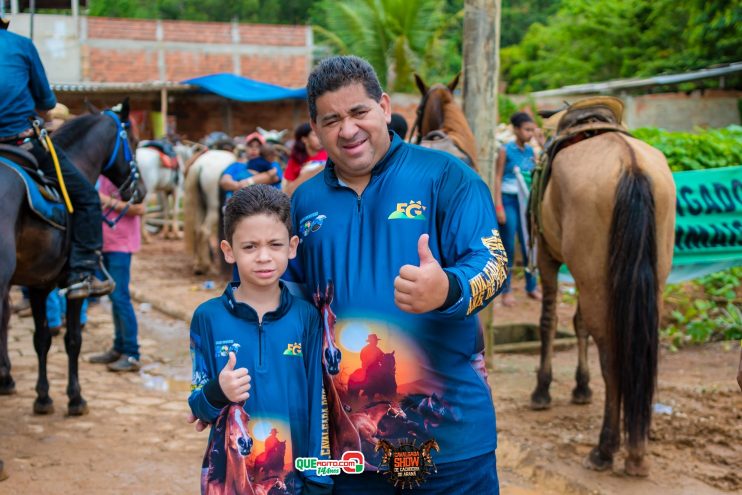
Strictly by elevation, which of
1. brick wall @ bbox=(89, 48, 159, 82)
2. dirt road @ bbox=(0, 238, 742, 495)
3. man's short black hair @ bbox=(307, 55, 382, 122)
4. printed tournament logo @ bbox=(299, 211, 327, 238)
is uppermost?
brick wall @ bbox=(89, 48, 159, 82)

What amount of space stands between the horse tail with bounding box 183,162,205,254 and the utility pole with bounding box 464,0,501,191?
6.62 meters

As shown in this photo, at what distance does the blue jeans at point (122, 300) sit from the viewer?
675cm

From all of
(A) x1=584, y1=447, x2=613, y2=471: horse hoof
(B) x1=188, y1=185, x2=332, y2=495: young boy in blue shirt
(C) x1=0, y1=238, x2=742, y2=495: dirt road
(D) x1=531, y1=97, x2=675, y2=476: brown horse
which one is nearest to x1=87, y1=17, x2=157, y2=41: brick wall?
(C) x1=0, y1=238, x2=742, y2=495: dirt road

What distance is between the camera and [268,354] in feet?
7.65

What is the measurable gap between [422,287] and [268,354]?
673mm

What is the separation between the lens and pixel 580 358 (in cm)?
579

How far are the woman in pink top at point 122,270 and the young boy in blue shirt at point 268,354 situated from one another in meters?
4.59

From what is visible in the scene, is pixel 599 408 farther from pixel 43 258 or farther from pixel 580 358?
pixel 43 258

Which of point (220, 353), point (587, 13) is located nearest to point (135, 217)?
point (220, 353)

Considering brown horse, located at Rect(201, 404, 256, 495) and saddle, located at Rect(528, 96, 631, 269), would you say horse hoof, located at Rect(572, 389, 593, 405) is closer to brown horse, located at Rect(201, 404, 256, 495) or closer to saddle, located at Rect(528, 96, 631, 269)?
saddle, located at Rect(528, 96, 631, 269)

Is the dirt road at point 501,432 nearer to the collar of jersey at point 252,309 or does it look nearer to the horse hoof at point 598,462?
the horse hoof at point 598,462

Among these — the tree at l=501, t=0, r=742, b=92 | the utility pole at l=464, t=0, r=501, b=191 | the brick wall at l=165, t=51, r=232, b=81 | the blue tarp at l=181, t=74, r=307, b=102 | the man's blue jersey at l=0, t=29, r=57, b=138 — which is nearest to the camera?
the man's blue jersey at l=0, t=29, r=57, b=138

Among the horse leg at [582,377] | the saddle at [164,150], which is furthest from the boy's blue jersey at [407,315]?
the saddle at [164,150]

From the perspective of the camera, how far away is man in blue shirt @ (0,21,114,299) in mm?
4836
